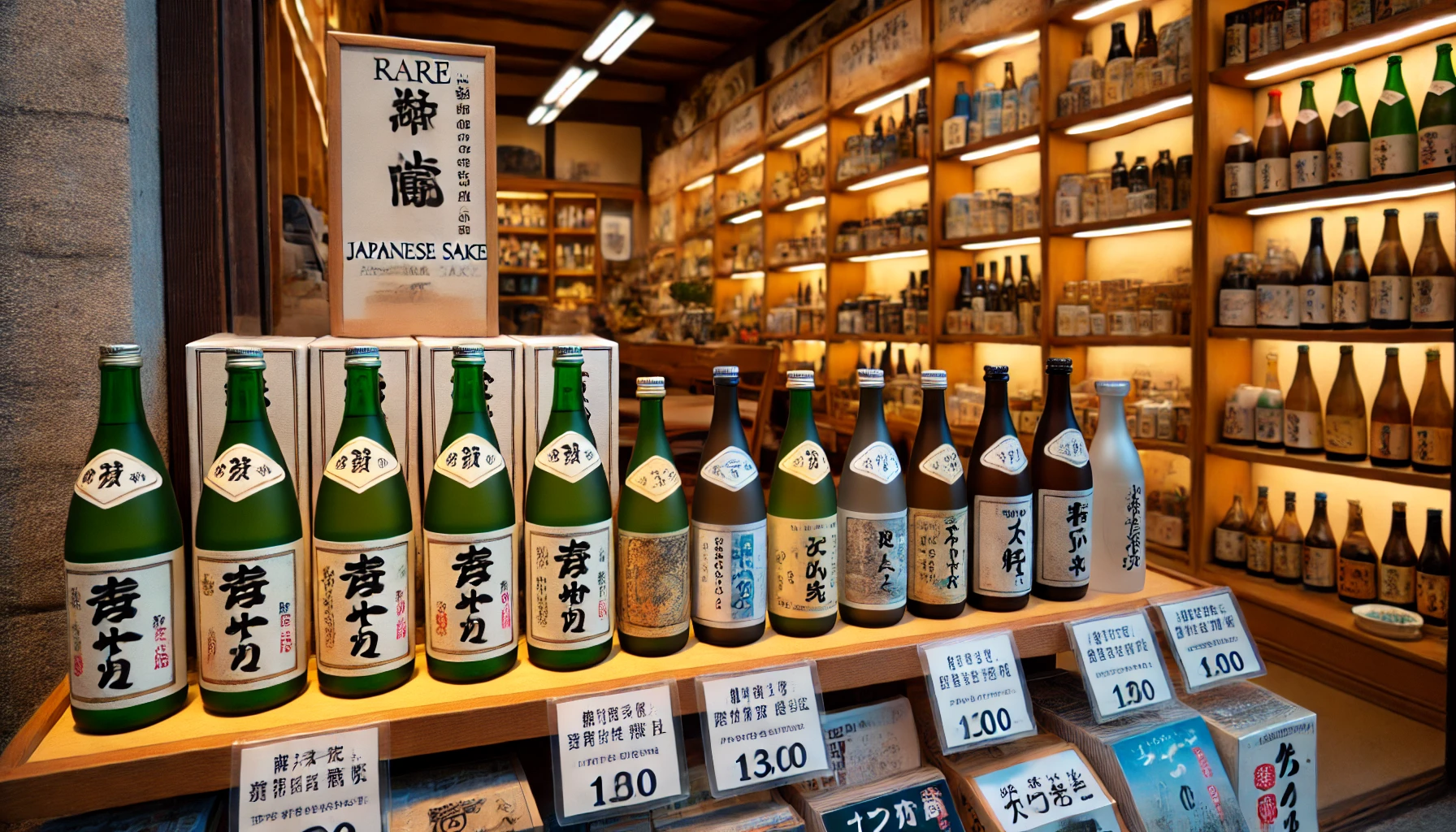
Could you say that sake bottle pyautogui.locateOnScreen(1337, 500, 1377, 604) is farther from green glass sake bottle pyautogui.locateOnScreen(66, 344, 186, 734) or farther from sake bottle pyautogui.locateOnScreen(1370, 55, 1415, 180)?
green glass sake bottle pyautogui.locateOnScreen(66, 344, 186, 734)

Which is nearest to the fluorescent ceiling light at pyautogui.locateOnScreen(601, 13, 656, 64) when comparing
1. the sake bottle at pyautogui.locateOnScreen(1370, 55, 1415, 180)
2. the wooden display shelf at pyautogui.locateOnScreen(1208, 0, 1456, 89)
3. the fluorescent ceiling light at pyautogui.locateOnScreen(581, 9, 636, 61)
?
the fluorescent ceiling light at pyautogui.locateOnScreen(581, 9, 636, 61)

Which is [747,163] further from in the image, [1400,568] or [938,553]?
[938,553]

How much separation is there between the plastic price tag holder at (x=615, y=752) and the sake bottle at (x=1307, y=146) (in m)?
Answer: 2.71

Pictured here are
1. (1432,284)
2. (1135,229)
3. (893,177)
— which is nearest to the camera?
(1432,284)

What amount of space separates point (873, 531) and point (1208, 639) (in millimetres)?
477

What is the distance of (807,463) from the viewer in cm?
95

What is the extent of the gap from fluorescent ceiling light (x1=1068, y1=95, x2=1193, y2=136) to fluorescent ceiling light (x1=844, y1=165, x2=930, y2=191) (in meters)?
0.82

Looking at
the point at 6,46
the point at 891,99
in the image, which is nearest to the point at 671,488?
the point at 6,46

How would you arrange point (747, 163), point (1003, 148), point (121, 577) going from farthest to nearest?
point (747, 163)
point (1003, 148)
point (121, 577)

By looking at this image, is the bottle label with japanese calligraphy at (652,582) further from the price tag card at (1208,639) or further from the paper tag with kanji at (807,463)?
the price tag card at (1208,639)

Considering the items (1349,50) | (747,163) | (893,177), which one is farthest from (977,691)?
(747,163)

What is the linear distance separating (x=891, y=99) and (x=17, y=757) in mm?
4577

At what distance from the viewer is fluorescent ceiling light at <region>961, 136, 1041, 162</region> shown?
11.5 ft

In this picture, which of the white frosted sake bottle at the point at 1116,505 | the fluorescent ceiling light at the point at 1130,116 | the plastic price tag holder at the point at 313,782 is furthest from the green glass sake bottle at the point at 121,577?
the fluorescent ceiling light at the point at 1130,116
